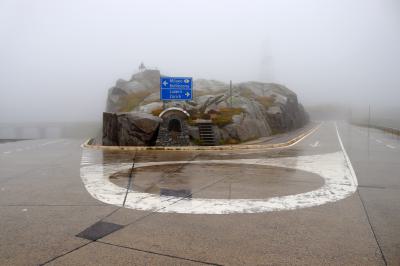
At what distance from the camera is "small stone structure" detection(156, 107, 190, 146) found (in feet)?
84.3

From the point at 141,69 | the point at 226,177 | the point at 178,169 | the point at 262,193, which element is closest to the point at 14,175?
the point at 178,169

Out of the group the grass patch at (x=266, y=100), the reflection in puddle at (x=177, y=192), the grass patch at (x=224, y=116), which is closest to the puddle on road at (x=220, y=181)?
the reflection in puddle at (x=177, y=192)

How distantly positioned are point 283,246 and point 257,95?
5402 cm

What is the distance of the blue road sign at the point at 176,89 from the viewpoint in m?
28.9

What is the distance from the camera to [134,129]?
27.2 metres

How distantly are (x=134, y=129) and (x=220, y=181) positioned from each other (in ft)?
55.9

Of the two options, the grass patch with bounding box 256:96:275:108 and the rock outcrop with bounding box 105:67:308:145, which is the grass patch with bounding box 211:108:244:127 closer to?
→ the rock outcrop with bounding box 105:67:308:145

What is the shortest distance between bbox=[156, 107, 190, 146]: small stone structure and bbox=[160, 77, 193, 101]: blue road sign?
2.84 m

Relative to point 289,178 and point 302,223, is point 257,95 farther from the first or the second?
point 302,223

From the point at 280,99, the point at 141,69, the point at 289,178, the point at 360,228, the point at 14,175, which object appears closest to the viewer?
the point at 360,228

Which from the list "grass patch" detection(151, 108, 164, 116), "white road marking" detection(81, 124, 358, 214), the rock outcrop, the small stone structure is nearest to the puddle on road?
"white road marking" detection(81, 124, 358, 214)

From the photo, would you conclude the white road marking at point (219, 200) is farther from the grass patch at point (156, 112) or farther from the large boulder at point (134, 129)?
the grass patch at point (156, 112)

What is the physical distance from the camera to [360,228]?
6.27 m

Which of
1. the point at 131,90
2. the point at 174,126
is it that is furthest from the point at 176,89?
the point at 131,90
